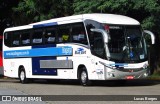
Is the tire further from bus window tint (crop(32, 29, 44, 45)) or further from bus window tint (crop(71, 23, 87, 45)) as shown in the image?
bus window tint (crop(32, 29, 44, 45))

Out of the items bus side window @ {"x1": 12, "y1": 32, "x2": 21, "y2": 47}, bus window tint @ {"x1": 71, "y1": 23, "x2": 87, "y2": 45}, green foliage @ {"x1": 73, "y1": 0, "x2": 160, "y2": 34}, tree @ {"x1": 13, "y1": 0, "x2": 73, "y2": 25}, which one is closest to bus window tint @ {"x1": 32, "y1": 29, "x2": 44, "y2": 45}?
bus side window @ {"x1": 12, "y1": 32, "x2": 21, "y2": 47}

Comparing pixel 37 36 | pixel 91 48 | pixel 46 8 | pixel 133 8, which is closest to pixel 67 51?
pixel 91 48

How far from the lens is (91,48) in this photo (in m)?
23.5

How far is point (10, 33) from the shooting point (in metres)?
31.1

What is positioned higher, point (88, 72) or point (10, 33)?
point (10, 33)

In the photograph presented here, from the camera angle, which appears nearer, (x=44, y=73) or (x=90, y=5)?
(x=44, y=73)

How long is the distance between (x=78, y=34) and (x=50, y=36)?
2813 mm

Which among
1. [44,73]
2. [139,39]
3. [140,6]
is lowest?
[44,73]

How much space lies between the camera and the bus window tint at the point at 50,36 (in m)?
26.4

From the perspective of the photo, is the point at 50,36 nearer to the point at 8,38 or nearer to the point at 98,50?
the point at 98,50

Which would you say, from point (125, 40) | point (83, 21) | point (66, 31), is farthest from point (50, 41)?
point (125, 40)

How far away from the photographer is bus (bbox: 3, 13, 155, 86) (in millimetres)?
23031

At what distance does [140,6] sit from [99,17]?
14.9 feet

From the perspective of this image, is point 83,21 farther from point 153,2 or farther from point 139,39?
point 153,2
